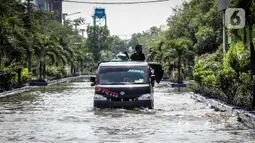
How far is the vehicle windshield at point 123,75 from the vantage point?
2209cm

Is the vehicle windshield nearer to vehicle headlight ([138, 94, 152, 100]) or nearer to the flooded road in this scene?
vehicle headlight ([138, 94, 152, 100])

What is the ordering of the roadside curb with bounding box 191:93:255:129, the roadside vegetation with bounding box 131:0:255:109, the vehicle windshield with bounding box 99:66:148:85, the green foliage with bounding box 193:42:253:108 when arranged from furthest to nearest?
the vehicle windshield with bounding box 99:66:148:85 → the green foliage with bounding box 193:42:253:108 → the roadside vegetation with bounding box 131:0:255:109 → the roadside curb with bounding box 191:93:255:129

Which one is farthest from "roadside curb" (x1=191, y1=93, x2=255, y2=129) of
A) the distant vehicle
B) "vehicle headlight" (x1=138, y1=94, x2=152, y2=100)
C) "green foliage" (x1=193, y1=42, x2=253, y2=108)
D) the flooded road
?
"vehicle headlight" (x1=138, y1=94, x2=152, y2=100)

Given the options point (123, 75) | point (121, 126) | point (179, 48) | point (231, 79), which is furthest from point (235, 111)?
point (179, 48)

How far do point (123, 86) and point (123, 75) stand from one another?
1365 mm

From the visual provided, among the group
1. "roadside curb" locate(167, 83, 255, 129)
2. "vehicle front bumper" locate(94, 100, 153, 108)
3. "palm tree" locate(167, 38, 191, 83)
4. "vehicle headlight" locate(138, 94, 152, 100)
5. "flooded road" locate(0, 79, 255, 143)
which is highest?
"palm tree" locate(167, 38, 191, 83)

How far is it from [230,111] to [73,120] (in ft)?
17.8

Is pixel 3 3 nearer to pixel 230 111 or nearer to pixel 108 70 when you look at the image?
pixel 108 70

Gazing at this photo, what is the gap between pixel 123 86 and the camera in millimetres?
21016

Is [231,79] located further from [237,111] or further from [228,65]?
[237,111]

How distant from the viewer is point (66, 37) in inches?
3871

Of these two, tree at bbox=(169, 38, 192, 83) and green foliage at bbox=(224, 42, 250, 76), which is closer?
green foliage at bbox=(224, 42, 250, 76)

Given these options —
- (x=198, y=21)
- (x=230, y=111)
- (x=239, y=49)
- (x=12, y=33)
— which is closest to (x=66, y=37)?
(x=198, y=21)

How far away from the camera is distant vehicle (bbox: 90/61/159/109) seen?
2083 centimetres
